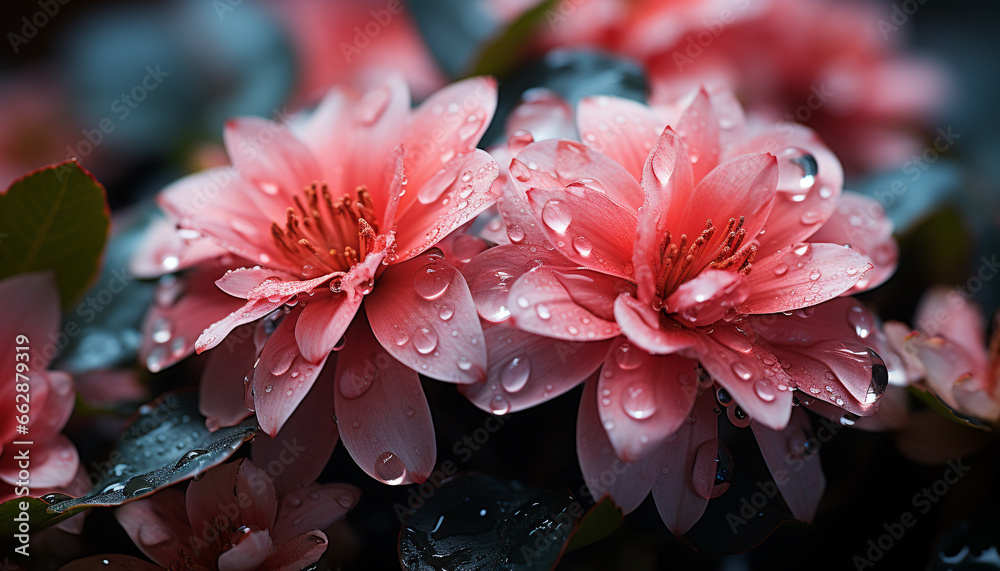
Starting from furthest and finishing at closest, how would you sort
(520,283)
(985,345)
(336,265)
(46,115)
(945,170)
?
1. (46,115)
2. (945,170)
3. (985,345)
4. (336,265)
5. (520,283)

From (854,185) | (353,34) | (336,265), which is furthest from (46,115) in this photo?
(854,185)

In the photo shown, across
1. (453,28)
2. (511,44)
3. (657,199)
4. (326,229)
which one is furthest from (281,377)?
(453,28)

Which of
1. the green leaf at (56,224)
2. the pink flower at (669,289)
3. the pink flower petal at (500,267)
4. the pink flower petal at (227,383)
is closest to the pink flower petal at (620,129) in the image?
the pink flower at (669,289)

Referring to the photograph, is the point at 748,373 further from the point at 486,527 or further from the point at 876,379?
the point at 486,527

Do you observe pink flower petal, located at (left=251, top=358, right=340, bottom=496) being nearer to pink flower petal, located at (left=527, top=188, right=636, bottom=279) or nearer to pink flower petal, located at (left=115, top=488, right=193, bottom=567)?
pink flower petal, located at (left=115, top=488, right=193, bottom=567)

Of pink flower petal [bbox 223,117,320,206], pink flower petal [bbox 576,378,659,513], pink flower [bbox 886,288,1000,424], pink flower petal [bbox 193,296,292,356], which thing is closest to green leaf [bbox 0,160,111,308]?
pink flower petal [bbox 223,117,320,206]

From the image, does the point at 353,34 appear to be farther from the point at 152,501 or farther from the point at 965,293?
the point at 965,293
